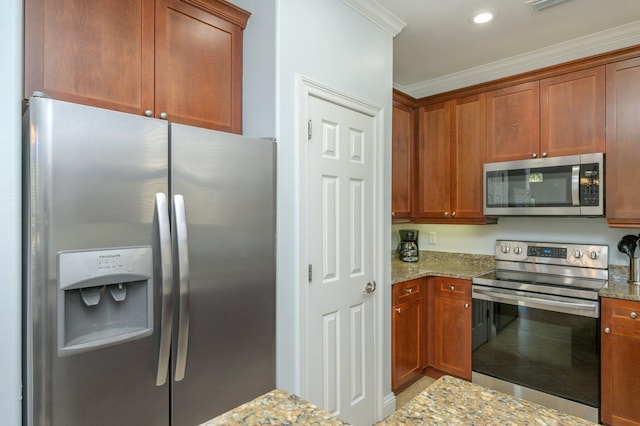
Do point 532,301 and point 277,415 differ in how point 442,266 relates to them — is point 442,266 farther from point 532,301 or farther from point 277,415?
point 277,415

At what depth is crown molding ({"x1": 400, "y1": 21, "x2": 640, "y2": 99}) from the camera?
2.63m

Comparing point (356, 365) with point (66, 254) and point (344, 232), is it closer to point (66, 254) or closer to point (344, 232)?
point (344, 232)

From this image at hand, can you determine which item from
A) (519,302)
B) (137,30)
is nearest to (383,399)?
(519,302)

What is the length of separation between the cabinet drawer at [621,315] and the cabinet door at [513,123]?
1.14m

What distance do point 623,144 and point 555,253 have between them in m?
0.91

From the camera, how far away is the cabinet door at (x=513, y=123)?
275 centimetres

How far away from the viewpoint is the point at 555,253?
9.35 feet

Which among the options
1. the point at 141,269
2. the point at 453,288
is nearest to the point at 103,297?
the point at 141,269

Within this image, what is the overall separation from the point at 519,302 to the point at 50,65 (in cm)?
290

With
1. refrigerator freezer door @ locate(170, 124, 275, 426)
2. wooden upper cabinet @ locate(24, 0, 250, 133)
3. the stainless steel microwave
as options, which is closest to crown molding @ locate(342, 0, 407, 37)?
wooden upper cabinet @ locate(24, 0, 250, 133)

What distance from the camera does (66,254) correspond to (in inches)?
42.5

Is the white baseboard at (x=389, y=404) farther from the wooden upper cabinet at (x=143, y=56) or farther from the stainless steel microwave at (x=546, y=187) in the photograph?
the wooden upper cabinet at (x=143, y=56)

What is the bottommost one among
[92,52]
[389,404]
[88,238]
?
[389,404]

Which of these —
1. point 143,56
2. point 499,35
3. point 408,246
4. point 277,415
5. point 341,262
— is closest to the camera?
point 277,415
